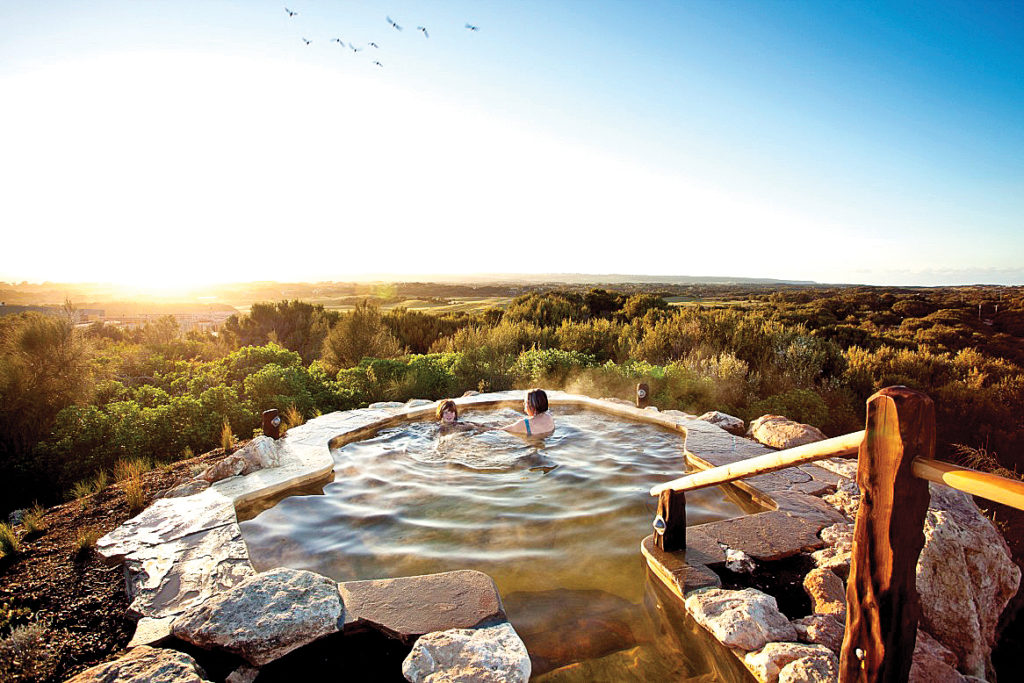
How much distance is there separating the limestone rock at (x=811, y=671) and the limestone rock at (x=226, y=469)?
4597 mm

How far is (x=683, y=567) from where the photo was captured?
322cm

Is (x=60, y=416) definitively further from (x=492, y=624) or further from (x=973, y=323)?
(x=973, y=323)

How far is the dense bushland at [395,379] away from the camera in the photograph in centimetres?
580

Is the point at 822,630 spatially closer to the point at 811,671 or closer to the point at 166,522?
the point at 811,671

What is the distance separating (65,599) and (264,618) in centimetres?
141

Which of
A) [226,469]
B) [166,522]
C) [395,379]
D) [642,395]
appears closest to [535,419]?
[642,395]

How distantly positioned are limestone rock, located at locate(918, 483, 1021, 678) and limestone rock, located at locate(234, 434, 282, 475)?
16.9 ft

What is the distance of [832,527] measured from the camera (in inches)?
142

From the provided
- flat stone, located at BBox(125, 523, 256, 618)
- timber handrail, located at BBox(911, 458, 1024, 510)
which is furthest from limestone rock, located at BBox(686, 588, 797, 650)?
flat stone, located at BBox(125, 523, 256, 618)

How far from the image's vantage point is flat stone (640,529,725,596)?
3072mm

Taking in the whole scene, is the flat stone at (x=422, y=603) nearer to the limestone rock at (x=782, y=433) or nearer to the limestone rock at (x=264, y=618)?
the limestone rock at (x=264, y=618)

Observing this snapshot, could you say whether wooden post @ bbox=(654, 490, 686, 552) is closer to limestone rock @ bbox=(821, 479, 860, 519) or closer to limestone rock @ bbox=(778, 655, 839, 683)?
limestone rock @ bbox=(778, 655, 839, 683)

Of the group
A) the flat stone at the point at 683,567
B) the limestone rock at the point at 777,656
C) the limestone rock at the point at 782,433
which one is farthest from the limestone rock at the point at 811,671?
the limestone rock at the point at 782,433

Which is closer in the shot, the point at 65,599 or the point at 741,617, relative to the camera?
the point at 741,617
